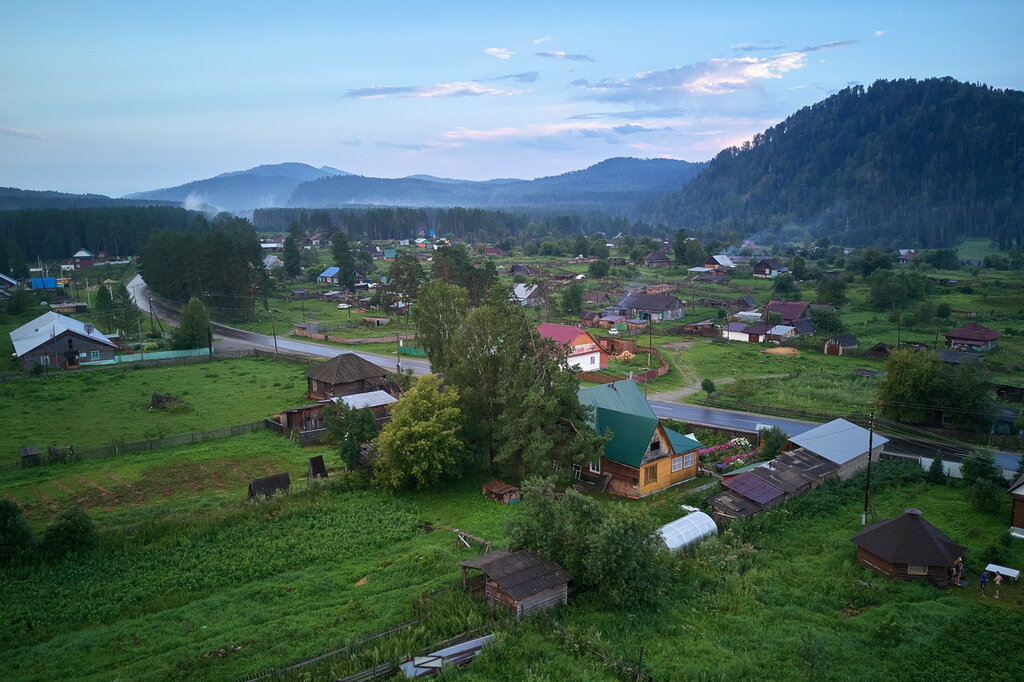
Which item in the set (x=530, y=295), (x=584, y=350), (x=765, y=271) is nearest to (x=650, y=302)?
(x=530, y=295)

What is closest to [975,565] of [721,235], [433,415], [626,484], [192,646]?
[626,484]

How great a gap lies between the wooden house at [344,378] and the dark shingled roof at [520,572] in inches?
911

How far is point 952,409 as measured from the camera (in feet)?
105

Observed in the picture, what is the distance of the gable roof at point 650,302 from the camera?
70.3 metres

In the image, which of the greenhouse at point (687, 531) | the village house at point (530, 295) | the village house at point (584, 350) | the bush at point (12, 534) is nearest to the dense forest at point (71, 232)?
the village house at point (530, 295)

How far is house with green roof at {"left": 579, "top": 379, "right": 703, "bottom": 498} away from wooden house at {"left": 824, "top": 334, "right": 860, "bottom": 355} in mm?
30382

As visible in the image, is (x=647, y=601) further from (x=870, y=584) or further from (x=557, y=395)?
(x=557, y=395)

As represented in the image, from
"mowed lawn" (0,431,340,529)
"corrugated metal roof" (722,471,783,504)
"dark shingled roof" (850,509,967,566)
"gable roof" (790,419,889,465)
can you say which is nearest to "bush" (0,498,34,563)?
"mowed lawn" (0,431,340,529)

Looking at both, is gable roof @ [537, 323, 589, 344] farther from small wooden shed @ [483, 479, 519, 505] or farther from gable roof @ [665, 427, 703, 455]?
small wooden shed @ [483, 479, 519, 505]

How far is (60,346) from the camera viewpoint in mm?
47719

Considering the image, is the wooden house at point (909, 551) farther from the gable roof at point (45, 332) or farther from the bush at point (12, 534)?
the gable roof at point (45, 332)

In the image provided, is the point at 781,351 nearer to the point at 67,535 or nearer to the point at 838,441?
the point at 838,441

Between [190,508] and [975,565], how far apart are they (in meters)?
25.7

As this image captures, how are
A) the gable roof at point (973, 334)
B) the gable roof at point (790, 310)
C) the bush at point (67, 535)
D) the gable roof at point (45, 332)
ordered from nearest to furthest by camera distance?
the bush at point (67, 535) < the gable roof at point (45, 332) < the gable roof at point (973, 334) < the gable roof at point (790, 310)
